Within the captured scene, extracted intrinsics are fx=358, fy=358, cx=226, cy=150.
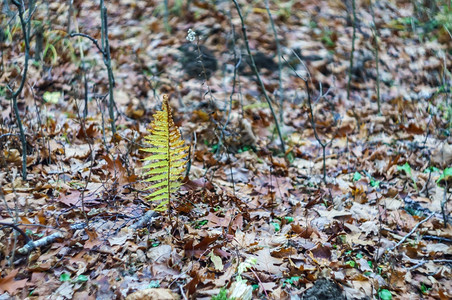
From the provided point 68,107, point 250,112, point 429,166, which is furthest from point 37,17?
point 429,166

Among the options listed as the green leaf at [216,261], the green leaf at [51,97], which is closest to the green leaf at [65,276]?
the green leaf at [216,261]

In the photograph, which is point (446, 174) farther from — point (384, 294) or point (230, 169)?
point (230, 169)

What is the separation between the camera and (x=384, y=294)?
2062 mm

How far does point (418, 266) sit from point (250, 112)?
3101 millimetres

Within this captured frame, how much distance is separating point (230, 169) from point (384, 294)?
1.79 meters

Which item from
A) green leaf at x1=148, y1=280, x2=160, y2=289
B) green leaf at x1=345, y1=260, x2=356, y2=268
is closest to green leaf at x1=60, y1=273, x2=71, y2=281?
green leaf at x1=148, y1=280, x2=160, y2=289

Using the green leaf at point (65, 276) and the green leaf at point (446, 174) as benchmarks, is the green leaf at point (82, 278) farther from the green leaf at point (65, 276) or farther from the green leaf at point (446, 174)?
the green leaf at point (446, 174)

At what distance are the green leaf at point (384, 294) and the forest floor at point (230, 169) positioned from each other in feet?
0.07

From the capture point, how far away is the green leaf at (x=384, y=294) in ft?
6.69

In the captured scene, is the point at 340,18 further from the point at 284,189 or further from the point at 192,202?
the point at 192,202

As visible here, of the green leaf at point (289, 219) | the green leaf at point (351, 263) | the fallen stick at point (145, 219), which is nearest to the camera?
the green leaf at point (351, 263)

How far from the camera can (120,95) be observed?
534cm

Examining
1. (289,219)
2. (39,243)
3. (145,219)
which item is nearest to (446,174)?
(289,219)

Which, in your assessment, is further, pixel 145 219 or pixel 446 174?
pixel 446 174
